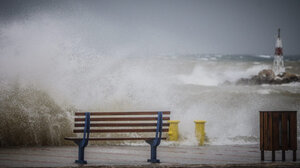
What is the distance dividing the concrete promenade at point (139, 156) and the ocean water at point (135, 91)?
2.51 ft

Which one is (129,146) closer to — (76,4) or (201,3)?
(76,4)

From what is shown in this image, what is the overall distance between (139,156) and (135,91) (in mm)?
5188

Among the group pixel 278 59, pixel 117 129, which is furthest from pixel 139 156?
pixel 278 59

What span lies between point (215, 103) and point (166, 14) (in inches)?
147

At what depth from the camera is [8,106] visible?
7.01 metres

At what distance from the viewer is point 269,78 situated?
37.7ft

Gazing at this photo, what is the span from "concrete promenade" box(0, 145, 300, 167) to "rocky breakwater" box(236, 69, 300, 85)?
19.9 ft

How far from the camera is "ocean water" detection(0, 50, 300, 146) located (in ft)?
22.7

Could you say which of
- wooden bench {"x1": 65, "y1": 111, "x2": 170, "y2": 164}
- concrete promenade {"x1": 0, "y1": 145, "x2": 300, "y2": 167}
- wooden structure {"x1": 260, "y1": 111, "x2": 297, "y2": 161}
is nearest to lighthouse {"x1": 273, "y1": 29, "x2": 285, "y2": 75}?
concrete promenade {"x1": 0, "y1": 145, "x2": 300, "y2": 167}

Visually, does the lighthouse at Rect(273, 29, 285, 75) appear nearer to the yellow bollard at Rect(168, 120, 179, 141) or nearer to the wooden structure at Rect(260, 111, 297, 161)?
the yellow bollard at Rect(168, 120, 179, 141)

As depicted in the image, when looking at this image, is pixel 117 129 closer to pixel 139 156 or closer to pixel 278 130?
pixel 139 156

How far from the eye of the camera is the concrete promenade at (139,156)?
411 cm

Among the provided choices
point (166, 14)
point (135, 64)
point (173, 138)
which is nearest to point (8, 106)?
point (173, 138)

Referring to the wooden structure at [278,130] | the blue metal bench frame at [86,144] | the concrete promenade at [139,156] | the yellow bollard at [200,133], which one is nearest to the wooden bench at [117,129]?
the blue metal bench frame at [86,144]
